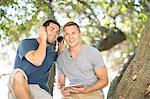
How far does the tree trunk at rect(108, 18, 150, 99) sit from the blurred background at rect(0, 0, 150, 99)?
193 cm

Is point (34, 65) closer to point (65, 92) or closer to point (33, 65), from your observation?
point (33, 65)

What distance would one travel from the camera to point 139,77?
16.6ft

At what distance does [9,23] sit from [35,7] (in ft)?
1.81

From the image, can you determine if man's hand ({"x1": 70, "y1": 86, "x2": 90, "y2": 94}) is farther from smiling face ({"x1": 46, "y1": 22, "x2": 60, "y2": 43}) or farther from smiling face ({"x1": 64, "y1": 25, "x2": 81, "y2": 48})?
smiling face ({"x1": 46, "y1": 22, "x2": 60, "y2": 43})

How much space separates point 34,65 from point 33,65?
12mm

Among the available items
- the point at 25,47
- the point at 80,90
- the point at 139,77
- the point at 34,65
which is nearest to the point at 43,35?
the point at 25,47

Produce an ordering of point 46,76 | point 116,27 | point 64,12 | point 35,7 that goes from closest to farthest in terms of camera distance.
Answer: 1. point 46,76
2. point 35,7
3. point 64,12
4. point 116,27

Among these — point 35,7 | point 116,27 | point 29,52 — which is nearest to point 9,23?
point 35,7

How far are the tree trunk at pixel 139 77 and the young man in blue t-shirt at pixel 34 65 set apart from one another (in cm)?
96

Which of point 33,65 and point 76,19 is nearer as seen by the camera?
point 33,65

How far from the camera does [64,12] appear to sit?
30.8ft

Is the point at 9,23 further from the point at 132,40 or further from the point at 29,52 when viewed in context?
the point at 132,40

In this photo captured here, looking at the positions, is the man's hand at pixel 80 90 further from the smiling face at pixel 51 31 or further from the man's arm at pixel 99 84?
the smiling face at pixel 51 31

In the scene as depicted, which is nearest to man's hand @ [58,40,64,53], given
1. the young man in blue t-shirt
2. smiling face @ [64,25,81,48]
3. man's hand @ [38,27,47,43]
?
the young man in blue t-shirt
